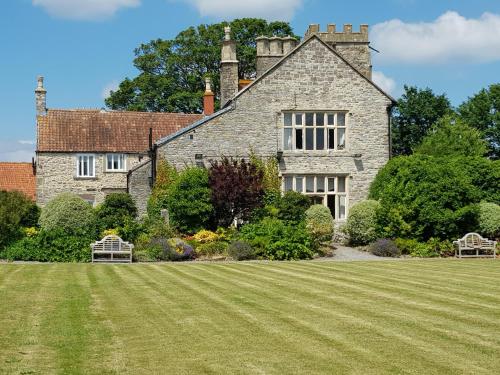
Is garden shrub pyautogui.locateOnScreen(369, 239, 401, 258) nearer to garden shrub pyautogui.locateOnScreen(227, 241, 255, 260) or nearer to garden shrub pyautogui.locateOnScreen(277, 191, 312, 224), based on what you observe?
garden shrub pyautogui.locateOnScreen(277, 191, 312, 224)

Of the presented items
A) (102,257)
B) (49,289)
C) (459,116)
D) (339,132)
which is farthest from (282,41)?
(49,289)

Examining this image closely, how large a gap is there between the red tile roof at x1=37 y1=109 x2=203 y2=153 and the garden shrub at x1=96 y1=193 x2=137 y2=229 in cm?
1333

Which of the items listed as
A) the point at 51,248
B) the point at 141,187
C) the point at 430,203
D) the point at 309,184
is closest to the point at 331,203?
the point at 309,184

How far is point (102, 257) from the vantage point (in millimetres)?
27578

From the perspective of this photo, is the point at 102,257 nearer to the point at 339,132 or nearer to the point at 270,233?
the point at 270,233

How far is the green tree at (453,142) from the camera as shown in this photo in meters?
43.9

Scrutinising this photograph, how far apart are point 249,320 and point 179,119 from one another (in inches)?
1561

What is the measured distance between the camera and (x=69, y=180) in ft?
152

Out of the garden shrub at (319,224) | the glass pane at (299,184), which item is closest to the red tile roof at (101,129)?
the glass pane at (299,184)

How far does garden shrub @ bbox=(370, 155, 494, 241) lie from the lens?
98.7ft

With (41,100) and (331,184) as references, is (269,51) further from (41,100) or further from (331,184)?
(41,100)

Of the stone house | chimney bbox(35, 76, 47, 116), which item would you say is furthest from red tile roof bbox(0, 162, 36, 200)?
the stone house

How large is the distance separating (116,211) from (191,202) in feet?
12.1

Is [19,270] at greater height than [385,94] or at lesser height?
lesser
